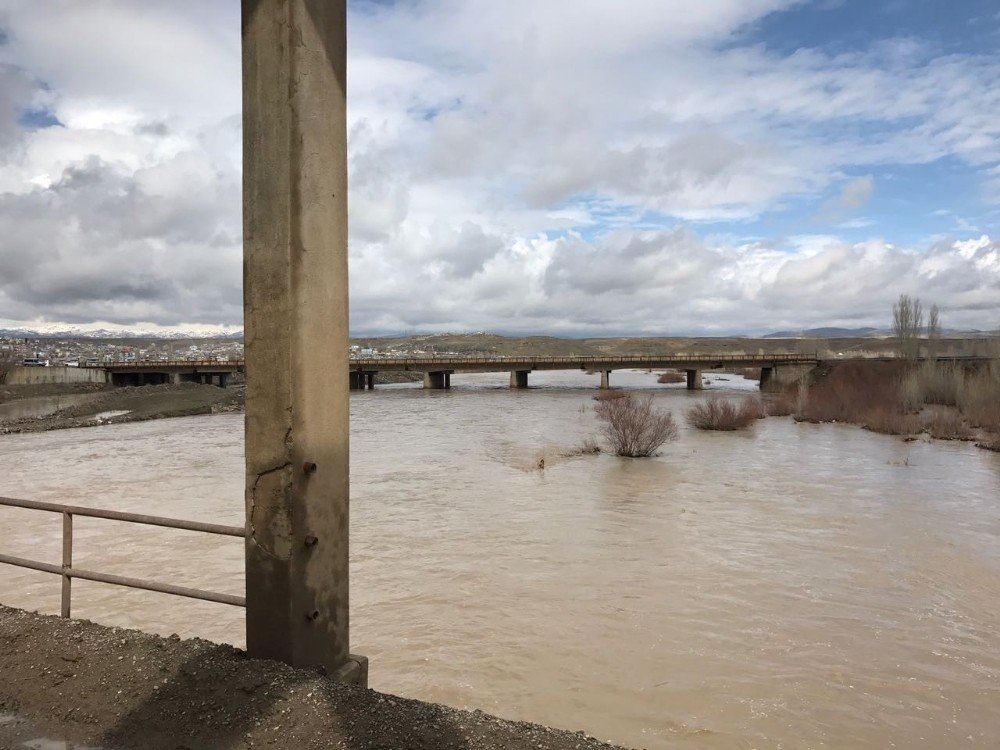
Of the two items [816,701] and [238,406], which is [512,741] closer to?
[816,701]

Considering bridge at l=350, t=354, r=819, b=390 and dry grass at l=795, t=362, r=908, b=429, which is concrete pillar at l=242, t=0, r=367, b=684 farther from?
bridge at l=350, t=354, r=819, b=390

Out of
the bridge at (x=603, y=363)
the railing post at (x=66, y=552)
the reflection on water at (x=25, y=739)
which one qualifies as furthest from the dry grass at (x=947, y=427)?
the reflection on water at (x=25, y=739)

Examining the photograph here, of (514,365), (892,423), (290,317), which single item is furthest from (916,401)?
(290,317)

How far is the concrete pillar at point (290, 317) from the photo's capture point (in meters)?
4.03

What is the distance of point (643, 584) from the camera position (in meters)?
11.2

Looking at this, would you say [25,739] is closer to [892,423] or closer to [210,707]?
[210,707]

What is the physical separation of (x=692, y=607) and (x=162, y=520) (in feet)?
25.9

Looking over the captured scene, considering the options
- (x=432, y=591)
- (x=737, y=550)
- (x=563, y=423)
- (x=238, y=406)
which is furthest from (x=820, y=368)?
(x=432, y=591)

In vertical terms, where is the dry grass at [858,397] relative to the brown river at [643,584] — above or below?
above

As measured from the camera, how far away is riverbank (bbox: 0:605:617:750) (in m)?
3.53

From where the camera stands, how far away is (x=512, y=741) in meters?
3.60

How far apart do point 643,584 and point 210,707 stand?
8.50m

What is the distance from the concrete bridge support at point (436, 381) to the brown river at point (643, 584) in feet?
163

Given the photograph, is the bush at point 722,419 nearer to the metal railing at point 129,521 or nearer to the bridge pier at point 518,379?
the metal railing at point 129,521
